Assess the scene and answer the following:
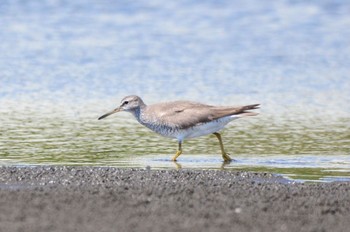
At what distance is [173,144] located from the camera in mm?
14688

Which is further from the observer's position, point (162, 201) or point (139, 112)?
point (139, 112)

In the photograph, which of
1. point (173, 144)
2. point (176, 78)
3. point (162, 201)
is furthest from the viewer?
point (176, 78)

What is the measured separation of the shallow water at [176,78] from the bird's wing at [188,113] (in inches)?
17.3

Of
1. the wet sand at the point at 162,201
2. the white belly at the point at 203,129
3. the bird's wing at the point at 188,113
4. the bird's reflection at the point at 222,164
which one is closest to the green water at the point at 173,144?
the bird's reflection at the point at 222,164

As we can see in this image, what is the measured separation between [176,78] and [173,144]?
14.9 feet

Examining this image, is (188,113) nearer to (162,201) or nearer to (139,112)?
(139,112)

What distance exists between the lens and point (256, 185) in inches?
431

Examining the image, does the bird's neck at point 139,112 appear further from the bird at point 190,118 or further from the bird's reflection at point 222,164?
the bird's reflection at point 222,164

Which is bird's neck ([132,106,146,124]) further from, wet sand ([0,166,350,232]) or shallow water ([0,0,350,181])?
wet sand ([0,166,350,232])

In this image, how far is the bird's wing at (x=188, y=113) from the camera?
13.6 metres

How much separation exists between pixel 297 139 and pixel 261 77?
4957mm

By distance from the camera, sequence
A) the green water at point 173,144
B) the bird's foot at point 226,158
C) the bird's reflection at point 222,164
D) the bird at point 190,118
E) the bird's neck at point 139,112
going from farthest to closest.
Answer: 1. the bird's neck at point 139,112
2. the bird at point 190,118
3. the bird's foot at point 226,158
4. the green water at point 173,144
5. the bird's reflection at point 222,164

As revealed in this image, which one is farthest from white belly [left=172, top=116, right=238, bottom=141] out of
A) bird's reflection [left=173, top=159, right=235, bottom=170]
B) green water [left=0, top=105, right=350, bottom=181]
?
bird's reflection [left=173, top=159, right=235, bottom=170]

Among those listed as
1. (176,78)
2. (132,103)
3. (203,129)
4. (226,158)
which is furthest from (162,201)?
(176,78)
